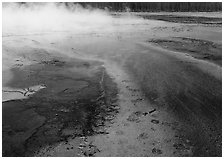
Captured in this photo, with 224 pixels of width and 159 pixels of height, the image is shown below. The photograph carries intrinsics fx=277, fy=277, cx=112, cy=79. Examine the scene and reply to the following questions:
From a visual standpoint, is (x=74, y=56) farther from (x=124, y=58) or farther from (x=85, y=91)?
Answer: (x=85, y=91)

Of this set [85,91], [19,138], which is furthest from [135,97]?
[19,138]

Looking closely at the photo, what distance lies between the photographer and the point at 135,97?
6750 millimetres

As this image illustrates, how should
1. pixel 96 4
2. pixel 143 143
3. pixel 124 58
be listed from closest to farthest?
1. pixel 143 143
2. pixel 124 58
3. pixel 96 4

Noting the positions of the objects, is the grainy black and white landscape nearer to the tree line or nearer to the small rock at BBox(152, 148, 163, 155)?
the small rock at BBox(152, 148, 163, 155)

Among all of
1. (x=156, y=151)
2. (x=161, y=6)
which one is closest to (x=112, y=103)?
(x=156, y=151)

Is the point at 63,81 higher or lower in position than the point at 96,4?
lower

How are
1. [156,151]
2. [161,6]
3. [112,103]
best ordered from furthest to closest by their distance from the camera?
1. [161,6]
2. [112,103]
3. [156,151]

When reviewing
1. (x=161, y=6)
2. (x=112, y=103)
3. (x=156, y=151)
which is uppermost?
(x=161, y=6)

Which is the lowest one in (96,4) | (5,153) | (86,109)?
(5,153)

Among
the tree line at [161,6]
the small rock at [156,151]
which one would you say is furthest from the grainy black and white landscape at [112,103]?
the tree line at [161,6]

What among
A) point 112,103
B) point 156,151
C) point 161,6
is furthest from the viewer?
point 161,6

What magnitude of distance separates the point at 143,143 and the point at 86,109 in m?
1.75

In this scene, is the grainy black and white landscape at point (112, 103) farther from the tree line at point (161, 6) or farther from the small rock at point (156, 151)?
the tree line at point (161, 6)

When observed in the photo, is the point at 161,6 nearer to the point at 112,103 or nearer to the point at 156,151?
the point at 112,103
